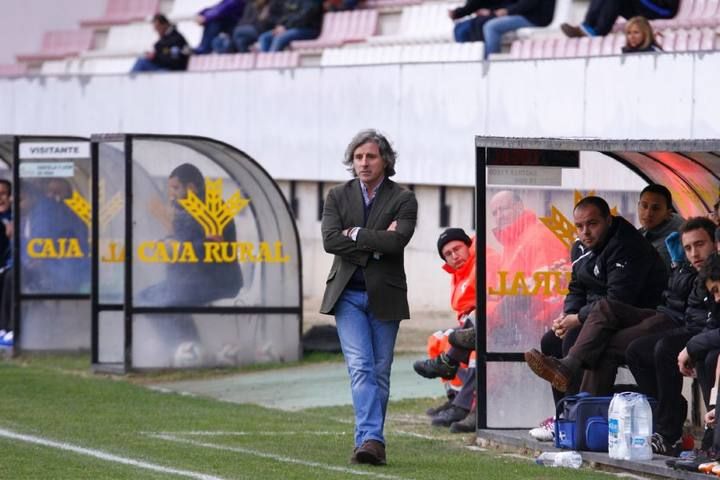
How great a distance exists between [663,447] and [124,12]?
25674 millimetres

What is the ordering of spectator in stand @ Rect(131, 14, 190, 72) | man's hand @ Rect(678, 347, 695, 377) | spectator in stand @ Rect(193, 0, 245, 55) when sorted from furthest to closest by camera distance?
spectator in stand @ Rect(193, 0, 245, 55) → spectator in stand @ Rect(131, 14, 190, 72) → man's hand @ Rect(678, 347, 695, 377)

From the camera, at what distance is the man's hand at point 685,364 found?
34.0 ft

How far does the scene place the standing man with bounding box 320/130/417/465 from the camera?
1052 centimetres

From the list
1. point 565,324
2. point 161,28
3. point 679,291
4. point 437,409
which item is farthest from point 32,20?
point 679,291

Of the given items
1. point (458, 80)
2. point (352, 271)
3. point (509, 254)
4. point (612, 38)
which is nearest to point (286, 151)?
point (458, 80)

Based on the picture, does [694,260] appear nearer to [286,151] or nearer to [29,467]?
[29,467]

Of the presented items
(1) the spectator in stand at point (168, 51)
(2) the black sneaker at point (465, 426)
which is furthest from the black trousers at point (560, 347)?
(1) the spectator in stand at point (168, 51)

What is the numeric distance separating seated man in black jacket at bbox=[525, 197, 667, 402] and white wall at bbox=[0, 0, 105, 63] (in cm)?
2618

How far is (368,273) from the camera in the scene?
1057 centimetres

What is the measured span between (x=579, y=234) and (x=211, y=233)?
6233mm

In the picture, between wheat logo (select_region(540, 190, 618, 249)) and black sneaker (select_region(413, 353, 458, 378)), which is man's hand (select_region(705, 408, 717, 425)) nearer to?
wheat logo (select_region(540, 190, 618, 249))

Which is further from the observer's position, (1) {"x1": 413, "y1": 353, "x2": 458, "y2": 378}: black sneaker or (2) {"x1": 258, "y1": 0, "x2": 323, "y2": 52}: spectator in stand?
(2) {"x1": 258, "y1": 0, "x2": 323, "y2": 52}: spectator in stand

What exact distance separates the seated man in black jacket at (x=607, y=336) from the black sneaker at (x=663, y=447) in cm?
74

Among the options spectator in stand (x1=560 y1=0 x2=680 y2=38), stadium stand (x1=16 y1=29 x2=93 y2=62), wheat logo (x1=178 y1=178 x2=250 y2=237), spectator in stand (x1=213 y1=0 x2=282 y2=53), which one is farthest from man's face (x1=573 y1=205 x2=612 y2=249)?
stadium stand (x1=16 y1=29 x2=93 y2=62)
